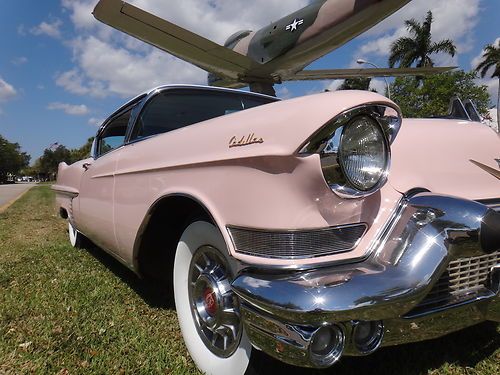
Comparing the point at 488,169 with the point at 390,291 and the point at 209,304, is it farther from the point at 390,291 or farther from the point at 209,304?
the point at 209,304

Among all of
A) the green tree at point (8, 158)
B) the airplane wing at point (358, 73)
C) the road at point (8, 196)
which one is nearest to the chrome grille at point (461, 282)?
the road at point (8, 196)

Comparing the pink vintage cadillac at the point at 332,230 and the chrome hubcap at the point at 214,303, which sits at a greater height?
the pink vintage cadillac at the point at 332,230

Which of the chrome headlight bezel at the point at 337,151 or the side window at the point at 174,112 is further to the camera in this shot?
the side window at the point at 174,112

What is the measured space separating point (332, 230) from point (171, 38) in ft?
29.7

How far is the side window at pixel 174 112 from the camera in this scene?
296 cm

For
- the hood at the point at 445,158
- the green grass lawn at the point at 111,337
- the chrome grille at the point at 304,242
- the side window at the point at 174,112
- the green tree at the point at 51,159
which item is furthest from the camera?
the green tree at the point at 51,159

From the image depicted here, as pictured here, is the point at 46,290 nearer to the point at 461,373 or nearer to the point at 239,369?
the point at 239,369

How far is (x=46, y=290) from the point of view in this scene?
3449mm

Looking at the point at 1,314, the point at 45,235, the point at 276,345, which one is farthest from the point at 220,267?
the point at 45,235

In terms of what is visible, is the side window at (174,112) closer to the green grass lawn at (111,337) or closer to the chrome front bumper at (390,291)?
the green grass lawn at (111,337)

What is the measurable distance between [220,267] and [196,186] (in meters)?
0.38

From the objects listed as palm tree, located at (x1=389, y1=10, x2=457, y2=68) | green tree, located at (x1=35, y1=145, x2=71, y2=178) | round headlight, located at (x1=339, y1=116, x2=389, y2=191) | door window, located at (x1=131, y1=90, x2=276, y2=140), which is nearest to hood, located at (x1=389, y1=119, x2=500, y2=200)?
round headlight, located at (x1=339, y1=116, x2=389, y2=191)

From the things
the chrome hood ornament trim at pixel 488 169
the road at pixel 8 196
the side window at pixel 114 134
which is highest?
the side window at pixel 114 134

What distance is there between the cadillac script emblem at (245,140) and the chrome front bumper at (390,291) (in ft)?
1.55
